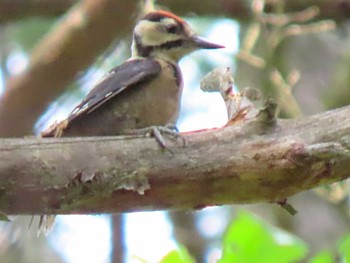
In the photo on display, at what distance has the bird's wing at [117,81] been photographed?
3.56m

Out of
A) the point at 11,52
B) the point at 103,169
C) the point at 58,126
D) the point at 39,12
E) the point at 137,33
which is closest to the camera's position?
the point at 103,169

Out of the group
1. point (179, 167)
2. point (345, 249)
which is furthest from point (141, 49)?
point (345, 249)

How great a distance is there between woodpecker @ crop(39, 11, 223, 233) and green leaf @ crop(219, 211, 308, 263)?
0.80 m

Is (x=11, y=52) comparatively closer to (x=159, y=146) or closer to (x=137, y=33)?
(x=137, y=33)

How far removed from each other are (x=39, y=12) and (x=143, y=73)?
1280mm

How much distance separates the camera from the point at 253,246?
2.60 m

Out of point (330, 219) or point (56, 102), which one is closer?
point (56, 102)

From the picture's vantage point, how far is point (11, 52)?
21.5 feet

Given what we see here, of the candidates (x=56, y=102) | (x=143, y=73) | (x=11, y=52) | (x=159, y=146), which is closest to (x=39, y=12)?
(x=56, y=102)

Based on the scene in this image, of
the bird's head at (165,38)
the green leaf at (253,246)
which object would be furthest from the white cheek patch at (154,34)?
the green leaf at (253,246)

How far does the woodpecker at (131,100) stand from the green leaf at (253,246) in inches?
31.4

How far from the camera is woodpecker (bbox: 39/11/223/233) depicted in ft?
11.7

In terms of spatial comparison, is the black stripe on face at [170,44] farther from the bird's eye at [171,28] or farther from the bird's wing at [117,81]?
the bird's wing at [117,81]

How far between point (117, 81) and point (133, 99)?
0.29 feet
